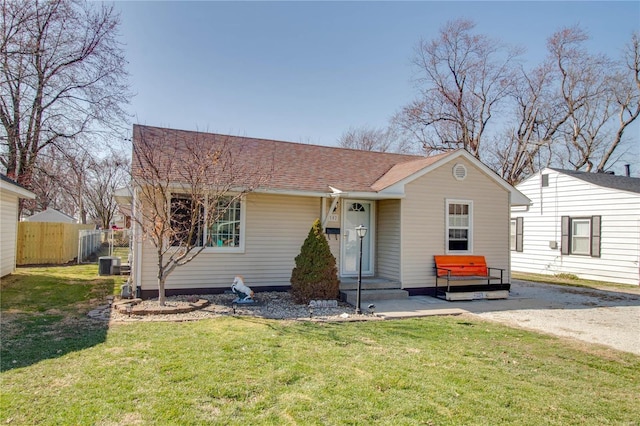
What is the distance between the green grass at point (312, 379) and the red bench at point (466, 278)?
3.59 metres

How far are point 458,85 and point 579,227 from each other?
14934mm

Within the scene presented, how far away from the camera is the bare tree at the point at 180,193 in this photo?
297 inches

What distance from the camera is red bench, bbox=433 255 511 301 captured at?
32.2 feet

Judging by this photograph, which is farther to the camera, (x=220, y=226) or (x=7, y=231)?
(x=7, y=231)

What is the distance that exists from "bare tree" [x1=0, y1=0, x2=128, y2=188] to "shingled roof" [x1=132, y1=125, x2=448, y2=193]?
24.7 ft

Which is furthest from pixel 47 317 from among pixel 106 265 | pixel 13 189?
pixel 106 265

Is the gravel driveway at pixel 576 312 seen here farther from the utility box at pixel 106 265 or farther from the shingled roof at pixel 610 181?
the utility box at pixel 106 265

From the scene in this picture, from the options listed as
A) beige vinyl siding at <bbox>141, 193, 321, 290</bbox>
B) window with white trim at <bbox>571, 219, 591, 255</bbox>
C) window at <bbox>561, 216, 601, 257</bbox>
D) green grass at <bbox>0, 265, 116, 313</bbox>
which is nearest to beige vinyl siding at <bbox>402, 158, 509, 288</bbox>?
beige vinyl siding at <bbox>141, 193, 321, 290</bbox>

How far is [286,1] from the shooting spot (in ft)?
38.2

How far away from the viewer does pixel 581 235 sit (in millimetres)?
14383

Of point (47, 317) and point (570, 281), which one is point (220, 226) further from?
point (570, 281)

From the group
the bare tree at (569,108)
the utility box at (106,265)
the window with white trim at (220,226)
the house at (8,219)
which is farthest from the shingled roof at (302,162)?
the bare tree at (569,108)

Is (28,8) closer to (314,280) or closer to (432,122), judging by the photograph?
(314,280)

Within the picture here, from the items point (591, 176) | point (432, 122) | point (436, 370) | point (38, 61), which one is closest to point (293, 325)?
point (436, 370)
